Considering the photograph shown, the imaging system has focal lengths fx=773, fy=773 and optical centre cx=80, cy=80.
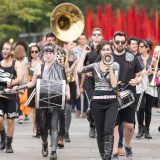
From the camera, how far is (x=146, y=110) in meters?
13.9

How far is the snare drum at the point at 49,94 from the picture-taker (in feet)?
36.2

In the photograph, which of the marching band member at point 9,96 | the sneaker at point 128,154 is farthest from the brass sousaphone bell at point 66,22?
the sneaker at point 128,154

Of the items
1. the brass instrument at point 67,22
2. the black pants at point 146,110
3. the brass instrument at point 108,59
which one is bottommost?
the black pants at point 146,110

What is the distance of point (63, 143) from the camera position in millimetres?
12648

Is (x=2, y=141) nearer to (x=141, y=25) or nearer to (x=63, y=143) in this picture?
(x=63, y=143)

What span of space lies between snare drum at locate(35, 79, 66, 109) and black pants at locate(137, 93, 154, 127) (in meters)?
2.97

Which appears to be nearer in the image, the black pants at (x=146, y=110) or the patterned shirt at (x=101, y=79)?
the patterned shirt at (x=101, y=79)

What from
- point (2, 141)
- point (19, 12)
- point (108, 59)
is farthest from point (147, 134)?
point (19, 12)

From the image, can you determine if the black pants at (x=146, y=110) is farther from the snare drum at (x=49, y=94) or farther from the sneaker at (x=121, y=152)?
the snare drum at (x=49, y=94)

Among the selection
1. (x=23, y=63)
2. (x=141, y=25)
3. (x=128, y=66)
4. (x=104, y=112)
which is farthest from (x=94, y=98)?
(x=141, y=25)

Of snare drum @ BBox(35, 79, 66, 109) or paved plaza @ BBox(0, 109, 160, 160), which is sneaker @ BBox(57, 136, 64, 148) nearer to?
paved plaza @ BBox(0, 109, 160, 160)

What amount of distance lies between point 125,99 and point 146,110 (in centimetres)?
302

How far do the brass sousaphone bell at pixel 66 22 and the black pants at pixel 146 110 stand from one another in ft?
5.50

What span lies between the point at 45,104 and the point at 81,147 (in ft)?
6.08
